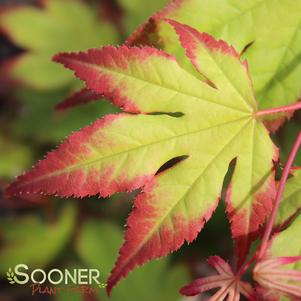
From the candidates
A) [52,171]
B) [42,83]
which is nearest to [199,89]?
[52,171]

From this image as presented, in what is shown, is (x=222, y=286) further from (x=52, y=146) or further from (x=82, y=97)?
(x=52, y=146)

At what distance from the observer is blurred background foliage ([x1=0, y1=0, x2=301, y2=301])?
1595 millimetres

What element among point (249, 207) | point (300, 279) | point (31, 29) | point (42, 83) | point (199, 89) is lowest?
point (300, 279)

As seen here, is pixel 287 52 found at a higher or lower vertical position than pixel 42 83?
lower

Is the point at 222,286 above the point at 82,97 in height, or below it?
below

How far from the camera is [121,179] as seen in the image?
70 cm

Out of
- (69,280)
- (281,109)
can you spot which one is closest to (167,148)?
(281,109)

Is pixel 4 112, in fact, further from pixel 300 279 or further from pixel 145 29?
pixel 300 279

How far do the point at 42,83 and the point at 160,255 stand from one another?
3.57 ft

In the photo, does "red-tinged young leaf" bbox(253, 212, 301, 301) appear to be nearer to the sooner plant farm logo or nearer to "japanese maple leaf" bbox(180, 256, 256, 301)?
"japanese maple leaf" bbox(180, 256, 256, 301)

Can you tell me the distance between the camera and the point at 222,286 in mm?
676

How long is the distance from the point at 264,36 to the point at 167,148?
252 millimetres

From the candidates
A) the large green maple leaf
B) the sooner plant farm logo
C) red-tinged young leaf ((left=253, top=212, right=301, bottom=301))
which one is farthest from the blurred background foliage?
red-tinged young leaf ((left=253, top=212, right=301, bottom=301))

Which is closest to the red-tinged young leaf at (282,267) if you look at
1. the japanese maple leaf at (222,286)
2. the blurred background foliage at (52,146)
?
the japanese maple leaf at (222,286)
